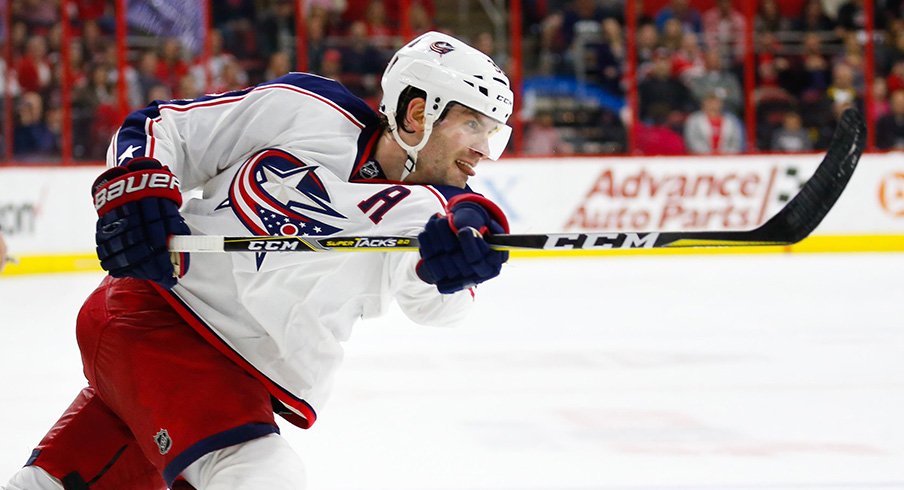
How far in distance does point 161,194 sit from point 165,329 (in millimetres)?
260

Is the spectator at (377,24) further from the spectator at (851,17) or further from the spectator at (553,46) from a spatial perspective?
the spectator at (851,17)

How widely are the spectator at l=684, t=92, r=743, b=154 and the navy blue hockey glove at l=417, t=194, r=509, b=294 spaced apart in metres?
7.14

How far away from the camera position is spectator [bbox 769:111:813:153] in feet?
28.6

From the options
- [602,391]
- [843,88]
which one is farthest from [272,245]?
[843,88]

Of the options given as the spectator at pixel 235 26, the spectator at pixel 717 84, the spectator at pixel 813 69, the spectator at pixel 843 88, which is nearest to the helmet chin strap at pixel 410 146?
the spectator at pixel 235 26

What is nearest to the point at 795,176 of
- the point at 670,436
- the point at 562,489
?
the point at 670,436

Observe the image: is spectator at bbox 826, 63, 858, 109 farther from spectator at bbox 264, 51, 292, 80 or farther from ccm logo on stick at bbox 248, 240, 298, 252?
ccm logo on stick at bbox 248, 240, 298, 252

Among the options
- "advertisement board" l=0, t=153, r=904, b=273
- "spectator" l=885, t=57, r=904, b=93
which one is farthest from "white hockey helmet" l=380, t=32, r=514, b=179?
"spectator" l=885, t=57, r=904, b=93

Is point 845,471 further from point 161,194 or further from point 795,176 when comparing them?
point 795,176

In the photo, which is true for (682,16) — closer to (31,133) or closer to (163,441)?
(31,133)

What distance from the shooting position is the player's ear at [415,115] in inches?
81.7

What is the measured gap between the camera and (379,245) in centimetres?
185

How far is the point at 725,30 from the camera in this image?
9.62 meters

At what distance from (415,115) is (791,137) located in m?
7.17
